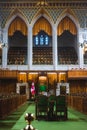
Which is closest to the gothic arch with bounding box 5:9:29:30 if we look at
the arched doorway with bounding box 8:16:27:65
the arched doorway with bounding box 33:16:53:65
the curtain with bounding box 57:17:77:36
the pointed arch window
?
the arched doorway with bounding box 8:16:27:65

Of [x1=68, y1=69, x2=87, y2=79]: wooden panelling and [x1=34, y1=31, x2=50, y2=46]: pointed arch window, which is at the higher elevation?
[x1=34, y1=31, x2=50, y2=46]: pointed arch window

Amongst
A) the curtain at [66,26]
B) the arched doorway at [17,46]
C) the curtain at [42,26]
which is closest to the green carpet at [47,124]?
the arched doorway at [17,46]

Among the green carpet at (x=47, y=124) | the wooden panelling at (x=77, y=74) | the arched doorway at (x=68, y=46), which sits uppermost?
the arched doorway at (x=68, y=46)

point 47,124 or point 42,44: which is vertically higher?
point 42,44

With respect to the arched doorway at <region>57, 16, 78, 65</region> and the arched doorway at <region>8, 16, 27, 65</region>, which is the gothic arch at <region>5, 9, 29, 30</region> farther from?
the arched doorway at <region>57, 16, 78, 65</region>

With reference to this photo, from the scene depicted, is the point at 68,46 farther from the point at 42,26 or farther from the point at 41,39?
the point at 42,26

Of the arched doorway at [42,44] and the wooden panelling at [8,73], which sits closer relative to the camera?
the wooden panelling at [8,73]

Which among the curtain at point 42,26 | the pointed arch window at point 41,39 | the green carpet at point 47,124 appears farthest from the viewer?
the pointed arch window at point 41,39

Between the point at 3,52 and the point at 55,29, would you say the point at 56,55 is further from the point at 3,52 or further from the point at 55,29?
the point at 3,52

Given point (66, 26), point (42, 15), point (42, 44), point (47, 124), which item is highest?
point (42, 15)

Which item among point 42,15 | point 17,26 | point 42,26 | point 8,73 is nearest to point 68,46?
point 42,26

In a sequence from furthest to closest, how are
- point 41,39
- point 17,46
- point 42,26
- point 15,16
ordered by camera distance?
point 41,39 → point 17,46 → point 42,26 → point 15,16

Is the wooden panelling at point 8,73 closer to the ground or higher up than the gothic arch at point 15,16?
closer to the ground

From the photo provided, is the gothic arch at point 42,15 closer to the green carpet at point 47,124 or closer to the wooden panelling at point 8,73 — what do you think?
the wooden panelling at point 8,73
